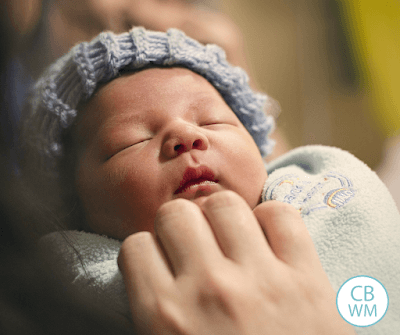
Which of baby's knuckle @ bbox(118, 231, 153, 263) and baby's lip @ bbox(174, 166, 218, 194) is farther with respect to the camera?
baby's lip @ bbox(174, 166, 218, 194)

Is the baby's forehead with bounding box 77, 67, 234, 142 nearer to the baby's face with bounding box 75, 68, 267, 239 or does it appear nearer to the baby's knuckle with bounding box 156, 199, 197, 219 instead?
the baby's face with bounding box 75, 68, 267, 239

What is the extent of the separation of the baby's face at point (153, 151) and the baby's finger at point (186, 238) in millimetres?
119

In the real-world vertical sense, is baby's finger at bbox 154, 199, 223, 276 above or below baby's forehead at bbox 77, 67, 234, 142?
below

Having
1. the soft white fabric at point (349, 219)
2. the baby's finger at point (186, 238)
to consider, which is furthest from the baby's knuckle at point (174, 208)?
the soft white fabric at point (349, 219)

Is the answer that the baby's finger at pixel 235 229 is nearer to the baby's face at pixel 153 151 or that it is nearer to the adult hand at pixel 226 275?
the adult hand at pixel 226 275

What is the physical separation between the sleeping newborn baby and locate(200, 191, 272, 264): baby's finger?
0.41 feet

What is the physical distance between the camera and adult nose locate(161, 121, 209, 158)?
0.51m

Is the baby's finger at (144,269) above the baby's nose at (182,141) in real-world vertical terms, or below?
below

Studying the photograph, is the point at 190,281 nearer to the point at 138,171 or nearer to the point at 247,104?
the point at 138,171

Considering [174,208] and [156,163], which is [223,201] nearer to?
[174,208]

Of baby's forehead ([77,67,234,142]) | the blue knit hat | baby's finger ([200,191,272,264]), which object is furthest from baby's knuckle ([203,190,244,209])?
the blue knit hat

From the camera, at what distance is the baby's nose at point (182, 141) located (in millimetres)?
505

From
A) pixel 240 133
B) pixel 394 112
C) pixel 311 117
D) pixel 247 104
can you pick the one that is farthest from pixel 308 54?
pixel 240 133

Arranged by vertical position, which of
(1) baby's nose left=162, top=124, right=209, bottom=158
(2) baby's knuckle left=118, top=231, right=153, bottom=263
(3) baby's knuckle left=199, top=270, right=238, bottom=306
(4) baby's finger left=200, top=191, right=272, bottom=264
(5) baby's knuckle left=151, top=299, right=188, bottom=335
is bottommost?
(5) baby's knuckle left=151, top=299, right=188, bottom=335
